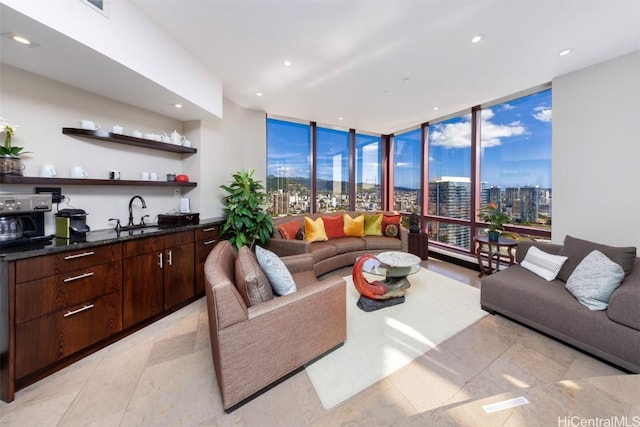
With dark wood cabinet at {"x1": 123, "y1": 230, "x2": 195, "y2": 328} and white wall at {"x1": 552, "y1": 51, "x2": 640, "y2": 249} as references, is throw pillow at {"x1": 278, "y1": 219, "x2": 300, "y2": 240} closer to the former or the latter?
dark wood cabinet at {"x1": 123, "y1": 230, "x2": 195, "y2": 328}

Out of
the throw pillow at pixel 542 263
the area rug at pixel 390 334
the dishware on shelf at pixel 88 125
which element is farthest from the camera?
the throw pillow at pixel 542 263

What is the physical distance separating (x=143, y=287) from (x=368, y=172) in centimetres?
520

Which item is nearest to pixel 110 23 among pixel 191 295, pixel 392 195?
pixel 191 295

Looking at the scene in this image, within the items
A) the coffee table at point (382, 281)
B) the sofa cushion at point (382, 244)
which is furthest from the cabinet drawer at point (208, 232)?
the sofa cushion at point (382, 244)

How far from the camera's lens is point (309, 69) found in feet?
9.69

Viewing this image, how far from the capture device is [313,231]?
4148 millimetres

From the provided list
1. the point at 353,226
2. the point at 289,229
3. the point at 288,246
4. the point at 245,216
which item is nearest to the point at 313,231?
the point at 289,229

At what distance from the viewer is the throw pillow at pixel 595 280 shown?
2.01 m

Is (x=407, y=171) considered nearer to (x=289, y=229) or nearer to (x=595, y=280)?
(x=289, y=229)

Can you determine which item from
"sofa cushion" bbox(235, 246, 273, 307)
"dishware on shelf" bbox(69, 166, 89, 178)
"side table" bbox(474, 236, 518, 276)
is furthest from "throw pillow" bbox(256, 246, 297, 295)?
"side table" bbox(474, 236, 518, 276)

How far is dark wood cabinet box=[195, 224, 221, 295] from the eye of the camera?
3025 millimetres

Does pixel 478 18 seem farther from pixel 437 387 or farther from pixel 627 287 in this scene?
pixel 437 387

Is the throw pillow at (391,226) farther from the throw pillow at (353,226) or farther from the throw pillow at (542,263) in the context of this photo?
the throw pillow at (542,263)

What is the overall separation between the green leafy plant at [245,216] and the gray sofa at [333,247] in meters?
0.23
